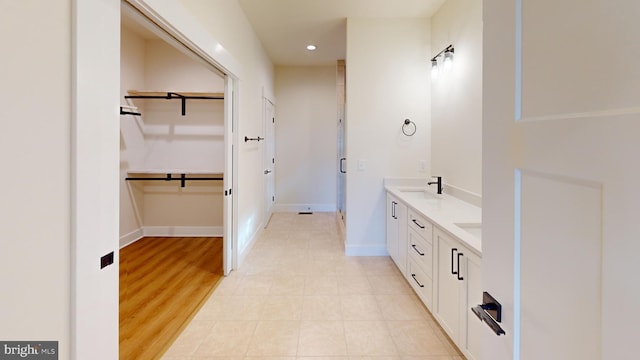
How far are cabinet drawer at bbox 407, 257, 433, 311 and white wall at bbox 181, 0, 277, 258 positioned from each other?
74.4 inches

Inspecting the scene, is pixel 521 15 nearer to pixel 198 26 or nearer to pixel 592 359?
pixel 592 359

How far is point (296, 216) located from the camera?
6508 millimetres

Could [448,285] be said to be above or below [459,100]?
below

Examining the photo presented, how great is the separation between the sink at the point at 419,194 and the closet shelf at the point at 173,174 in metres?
2.68

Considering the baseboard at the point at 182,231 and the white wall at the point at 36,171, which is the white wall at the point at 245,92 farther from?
the white wall at the point at 36,171

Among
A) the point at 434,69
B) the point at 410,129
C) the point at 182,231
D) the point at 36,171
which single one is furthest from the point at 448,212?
the point at 182,231

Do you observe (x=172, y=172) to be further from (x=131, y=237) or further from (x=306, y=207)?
(x=306, y=207)

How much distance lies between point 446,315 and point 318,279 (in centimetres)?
149

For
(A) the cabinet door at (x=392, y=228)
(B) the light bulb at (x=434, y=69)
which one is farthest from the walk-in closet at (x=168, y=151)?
(B) the light bulb at (x=434, y=69)

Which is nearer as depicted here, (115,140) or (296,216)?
(115,140)

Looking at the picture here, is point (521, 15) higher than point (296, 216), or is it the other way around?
point (521, 15)

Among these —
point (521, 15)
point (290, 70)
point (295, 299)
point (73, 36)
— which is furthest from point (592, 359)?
point (290, 70)

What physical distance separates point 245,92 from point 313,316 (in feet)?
8.79

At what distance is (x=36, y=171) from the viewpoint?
39.5 inches
